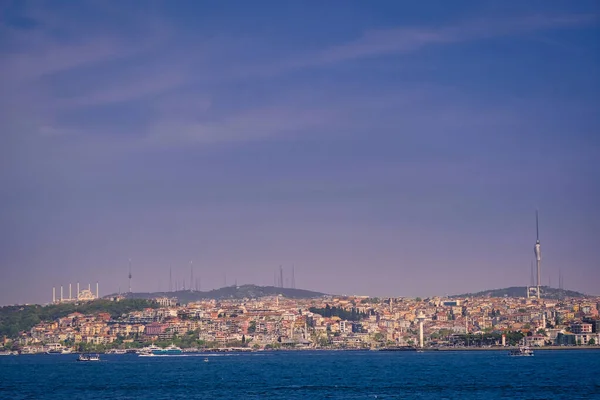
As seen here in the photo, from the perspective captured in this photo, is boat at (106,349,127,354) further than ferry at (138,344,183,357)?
Yes

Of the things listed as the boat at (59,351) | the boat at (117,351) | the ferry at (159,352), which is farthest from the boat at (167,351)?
the boat at (59,351)

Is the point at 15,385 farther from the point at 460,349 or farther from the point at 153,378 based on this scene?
the point at 460,349

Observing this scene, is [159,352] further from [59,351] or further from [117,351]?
[59,351]

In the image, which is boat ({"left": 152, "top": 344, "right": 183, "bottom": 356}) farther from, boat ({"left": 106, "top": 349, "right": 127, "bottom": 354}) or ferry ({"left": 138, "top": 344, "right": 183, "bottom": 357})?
boat ({"left": 106, "top": 349, "right": 127, "bottom": 354})

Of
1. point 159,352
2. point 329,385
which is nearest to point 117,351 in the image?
point 159,352

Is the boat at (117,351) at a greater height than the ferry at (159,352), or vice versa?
the ferry at (159,352)

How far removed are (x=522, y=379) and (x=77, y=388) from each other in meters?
29.7

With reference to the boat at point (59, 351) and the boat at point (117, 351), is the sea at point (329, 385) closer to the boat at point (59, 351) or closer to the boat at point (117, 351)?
the boat at point (117, 351)

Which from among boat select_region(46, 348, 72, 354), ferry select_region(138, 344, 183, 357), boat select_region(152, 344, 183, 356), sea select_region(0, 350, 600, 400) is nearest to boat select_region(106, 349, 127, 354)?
boat select_region(46, 348, 72, 354)

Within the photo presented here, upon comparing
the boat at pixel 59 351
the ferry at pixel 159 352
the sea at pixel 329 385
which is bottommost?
the boat at pixel 59 351

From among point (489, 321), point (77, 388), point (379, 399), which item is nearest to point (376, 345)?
point (489, 321)

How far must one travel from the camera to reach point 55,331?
199 metres

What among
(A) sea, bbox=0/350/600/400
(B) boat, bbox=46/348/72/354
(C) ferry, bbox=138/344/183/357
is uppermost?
(A) sea, bbox=0/350/600/400

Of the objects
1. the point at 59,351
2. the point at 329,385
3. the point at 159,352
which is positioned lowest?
the point at 59,351
